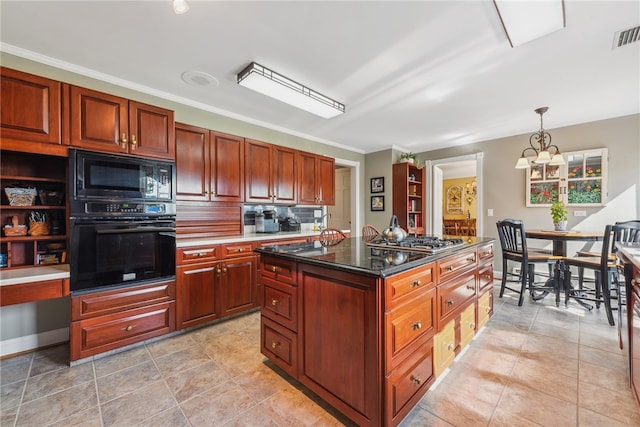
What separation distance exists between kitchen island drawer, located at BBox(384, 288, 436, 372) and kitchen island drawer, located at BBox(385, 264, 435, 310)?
4 centimetres

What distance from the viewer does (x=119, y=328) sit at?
85.9 inches

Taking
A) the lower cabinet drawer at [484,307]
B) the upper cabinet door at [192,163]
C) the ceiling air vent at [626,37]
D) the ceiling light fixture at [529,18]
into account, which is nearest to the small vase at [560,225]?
the lower cabinet drawer at [484,307]

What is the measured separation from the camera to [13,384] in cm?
179

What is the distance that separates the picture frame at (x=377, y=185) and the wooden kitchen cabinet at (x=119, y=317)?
159 inches

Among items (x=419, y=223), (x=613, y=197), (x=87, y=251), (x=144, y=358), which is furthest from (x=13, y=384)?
(x=613, y=197)

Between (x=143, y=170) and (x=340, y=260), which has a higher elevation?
(x=143, y=170)

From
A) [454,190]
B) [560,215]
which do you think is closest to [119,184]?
[560,215]

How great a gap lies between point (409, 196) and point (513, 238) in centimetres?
209

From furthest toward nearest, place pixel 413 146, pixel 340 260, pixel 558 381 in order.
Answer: pixel 413 146 → pixel 558 381 → pixel 340 260

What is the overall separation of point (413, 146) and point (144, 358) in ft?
17.2

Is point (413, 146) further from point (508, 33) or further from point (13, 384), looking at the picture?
point (13, 384)

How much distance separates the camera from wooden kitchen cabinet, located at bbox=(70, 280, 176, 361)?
2010 mm

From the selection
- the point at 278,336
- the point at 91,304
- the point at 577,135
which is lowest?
the point at 278,336

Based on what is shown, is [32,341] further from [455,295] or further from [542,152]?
[542,152]
